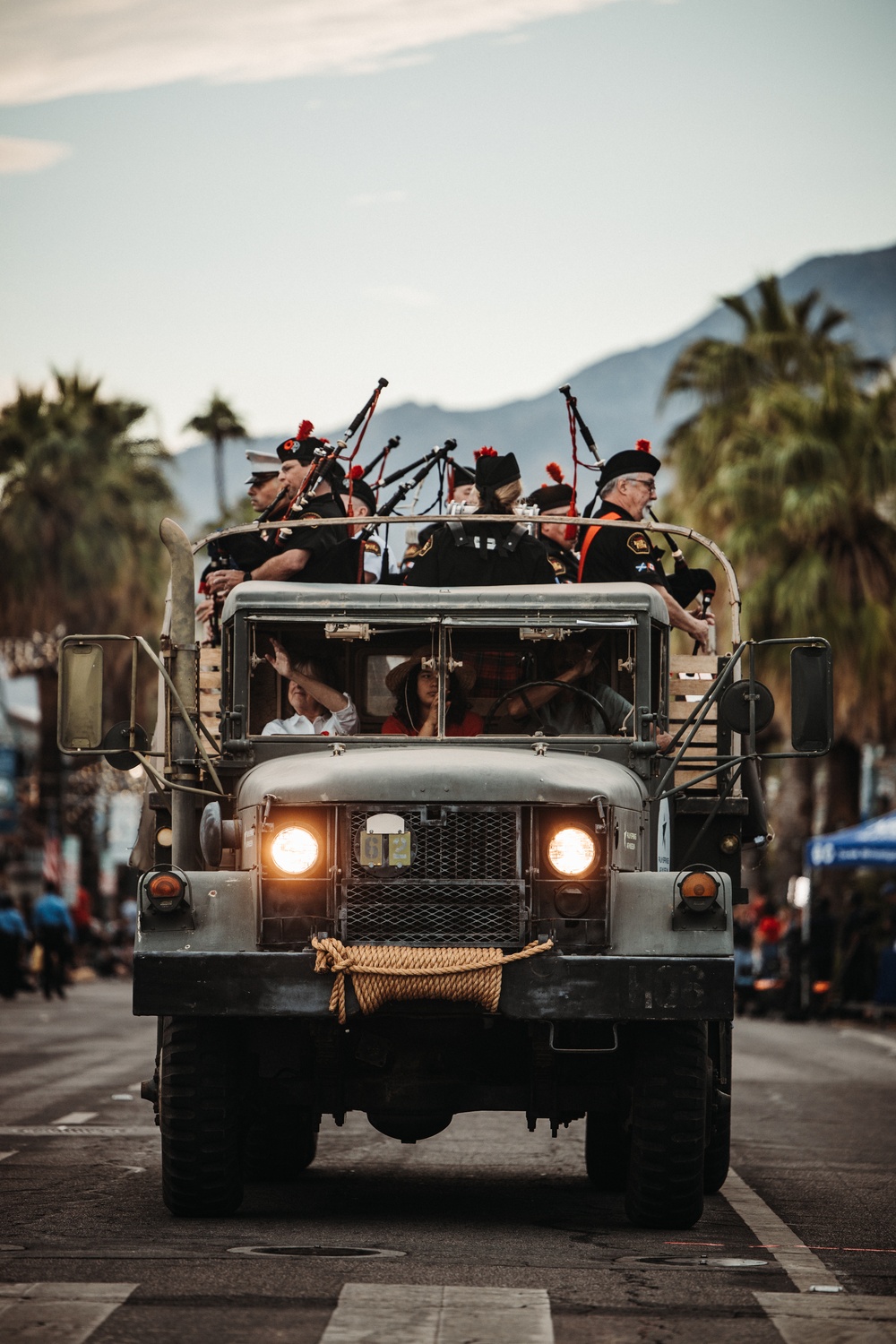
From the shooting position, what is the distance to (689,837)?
1010cm

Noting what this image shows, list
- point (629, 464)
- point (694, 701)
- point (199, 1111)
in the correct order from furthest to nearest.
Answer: point (629, 464) < point (694, 701) < point (199, 1111)

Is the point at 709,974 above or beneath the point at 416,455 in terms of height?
beneath

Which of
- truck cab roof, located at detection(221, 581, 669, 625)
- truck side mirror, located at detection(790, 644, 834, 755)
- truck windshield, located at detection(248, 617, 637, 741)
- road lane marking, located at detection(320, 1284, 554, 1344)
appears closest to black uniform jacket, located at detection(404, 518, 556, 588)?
truck cab roof, located at detection(221, 581, 669, 625)

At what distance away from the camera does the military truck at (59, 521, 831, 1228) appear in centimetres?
852

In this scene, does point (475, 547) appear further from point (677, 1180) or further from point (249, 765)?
point (677, 1180)

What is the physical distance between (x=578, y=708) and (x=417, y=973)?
1785 mm

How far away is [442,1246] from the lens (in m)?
8.34

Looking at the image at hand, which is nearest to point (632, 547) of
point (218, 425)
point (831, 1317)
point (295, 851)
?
point (295, 851)

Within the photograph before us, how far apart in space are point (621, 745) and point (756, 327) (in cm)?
3093

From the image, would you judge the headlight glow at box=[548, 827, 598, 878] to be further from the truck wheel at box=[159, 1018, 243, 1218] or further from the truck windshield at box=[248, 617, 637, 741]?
the truck wheel at box=[159, 1018, 243, 1218]

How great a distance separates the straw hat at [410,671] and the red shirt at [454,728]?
127 mm

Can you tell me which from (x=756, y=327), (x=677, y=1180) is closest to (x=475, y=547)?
(x=677, y=1180)

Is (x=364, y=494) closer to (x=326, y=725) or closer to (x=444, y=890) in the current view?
(x=326, y=725)

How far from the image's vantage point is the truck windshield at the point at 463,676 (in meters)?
9.69
